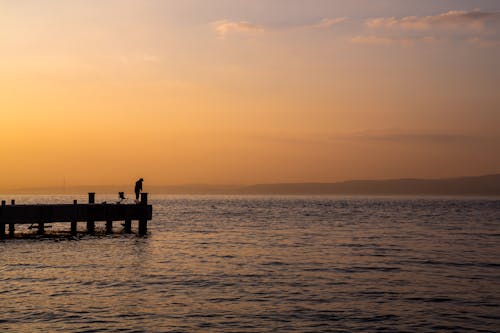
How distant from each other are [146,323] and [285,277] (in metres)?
9.14

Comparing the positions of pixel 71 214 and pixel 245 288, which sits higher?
pixel 71 214

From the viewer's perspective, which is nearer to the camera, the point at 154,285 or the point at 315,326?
the point at 315,326

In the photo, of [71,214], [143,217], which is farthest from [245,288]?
[143,217]

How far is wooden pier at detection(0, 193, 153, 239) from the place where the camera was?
38.8 meters

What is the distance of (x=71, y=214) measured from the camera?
138 feet

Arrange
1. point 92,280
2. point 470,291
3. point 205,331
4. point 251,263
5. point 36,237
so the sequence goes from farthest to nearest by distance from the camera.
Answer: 1. point 36,237
2. point 251,263
3. point 92,280
4. point 470,291
5. point 205,331

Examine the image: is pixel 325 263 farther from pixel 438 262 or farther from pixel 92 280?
pixel 92 280

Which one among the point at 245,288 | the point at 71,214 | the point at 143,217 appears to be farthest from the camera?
the point at 143,217

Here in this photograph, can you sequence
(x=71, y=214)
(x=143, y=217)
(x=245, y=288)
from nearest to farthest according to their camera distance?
(x=245, y=288)
(x=71, y=214)
(x=143, y=217)

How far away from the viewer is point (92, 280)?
22688mm

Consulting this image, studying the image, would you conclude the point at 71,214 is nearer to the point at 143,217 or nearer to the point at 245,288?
the point at 143,217

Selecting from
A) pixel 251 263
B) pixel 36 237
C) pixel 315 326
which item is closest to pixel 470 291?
pixel 315 326

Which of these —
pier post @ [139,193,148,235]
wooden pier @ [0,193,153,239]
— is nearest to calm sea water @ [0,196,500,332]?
wooden pier @ [0,193,153,239]

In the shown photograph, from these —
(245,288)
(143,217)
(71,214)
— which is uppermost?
(71,214)
